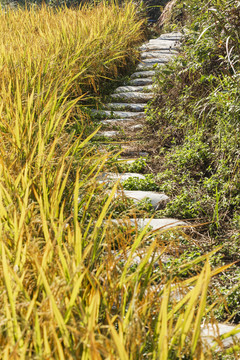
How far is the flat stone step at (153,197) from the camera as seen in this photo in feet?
8.92

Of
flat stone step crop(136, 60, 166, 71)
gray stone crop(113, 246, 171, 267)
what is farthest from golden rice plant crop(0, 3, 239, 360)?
flat stone step crop(136, 60, 166, 71)

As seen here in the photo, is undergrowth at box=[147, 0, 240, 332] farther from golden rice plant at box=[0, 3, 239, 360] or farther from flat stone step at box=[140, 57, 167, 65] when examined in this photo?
flat stone step at box=[140, 57, 167, 65]

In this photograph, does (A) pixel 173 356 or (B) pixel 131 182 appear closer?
(A) pixel 173 356

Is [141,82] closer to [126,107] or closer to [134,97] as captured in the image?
[134,97]

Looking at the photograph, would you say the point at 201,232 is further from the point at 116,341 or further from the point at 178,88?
the point at 178,88

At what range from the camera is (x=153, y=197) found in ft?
9.05

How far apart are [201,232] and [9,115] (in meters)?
1.49

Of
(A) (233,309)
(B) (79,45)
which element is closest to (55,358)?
(A) (233,309)

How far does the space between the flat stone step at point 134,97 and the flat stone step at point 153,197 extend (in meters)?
2.15

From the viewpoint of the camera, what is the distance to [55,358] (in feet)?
3.69

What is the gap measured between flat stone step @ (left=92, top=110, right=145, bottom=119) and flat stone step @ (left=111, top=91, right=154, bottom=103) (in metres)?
0.36

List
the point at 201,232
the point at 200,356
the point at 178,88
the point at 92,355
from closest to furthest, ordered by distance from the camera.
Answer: the point at 92,355
the point at 200,356
the point at 201,232
the point at 178,88

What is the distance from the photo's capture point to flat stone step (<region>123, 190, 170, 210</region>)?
8.92 ft

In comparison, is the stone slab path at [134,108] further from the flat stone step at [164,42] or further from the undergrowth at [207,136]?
the flat stone step at [164,42]
